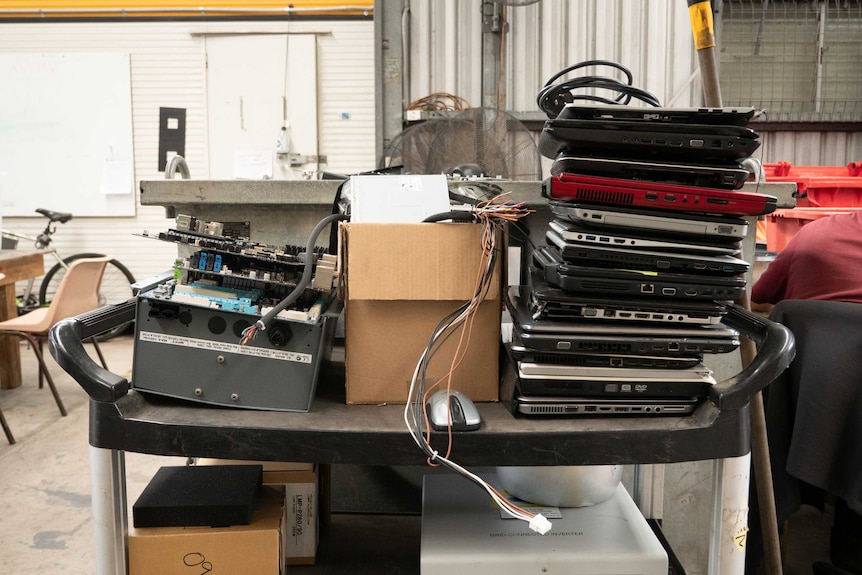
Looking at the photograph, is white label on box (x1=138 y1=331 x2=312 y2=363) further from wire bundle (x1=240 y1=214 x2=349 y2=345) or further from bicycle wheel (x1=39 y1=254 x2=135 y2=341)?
bicycle wheel (x1=39 y1=254 x2=135 y2=341)

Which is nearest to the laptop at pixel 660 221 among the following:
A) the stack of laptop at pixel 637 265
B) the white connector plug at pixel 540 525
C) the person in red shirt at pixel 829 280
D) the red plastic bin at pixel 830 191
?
the stack of laptop at pixel 637 265

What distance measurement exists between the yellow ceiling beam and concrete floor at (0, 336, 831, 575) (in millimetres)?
3161

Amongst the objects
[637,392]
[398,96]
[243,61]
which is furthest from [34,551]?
[243,61]

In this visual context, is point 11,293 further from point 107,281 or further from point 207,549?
point 207,549

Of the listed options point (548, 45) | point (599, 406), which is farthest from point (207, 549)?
point (548, 45)

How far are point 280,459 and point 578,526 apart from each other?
0.59 meters

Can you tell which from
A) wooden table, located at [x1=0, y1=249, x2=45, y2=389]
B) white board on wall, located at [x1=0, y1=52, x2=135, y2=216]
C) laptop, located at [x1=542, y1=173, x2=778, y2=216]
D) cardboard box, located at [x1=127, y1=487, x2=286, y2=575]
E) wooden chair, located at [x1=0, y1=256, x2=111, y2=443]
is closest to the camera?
laptop, located at [x1=542, y1=173, x2=778, y2=216]

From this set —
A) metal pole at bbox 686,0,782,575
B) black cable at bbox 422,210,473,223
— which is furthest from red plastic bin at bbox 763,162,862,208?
black cable at bbox 422,210,473,223

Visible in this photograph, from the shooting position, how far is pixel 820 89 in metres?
4.68

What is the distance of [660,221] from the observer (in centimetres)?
107

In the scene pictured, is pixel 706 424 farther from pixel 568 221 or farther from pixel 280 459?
pixel 280 459

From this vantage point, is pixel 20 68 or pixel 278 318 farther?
pixel 20 68

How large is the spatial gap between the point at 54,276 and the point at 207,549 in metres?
5.02

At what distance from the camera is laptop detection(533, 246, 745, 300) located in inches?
41.9
